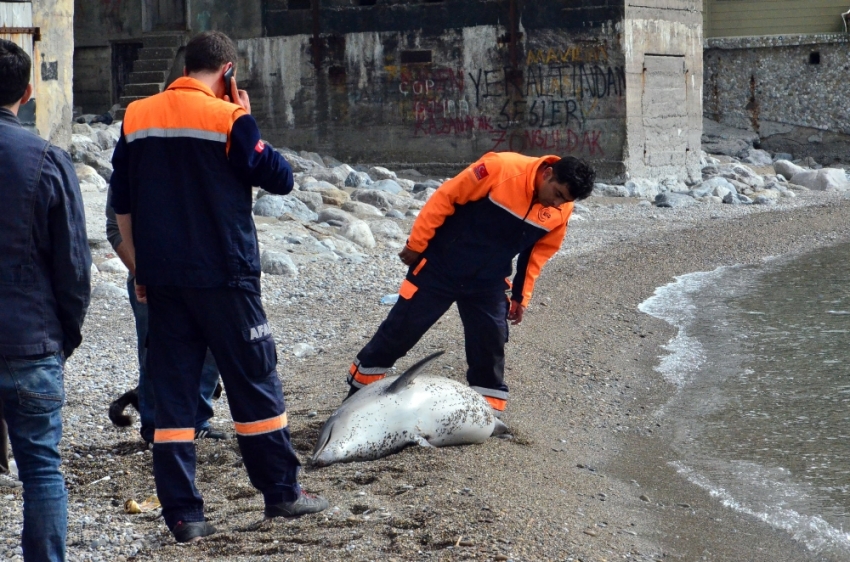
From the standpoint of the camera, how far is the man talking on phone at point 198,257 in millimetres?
3471

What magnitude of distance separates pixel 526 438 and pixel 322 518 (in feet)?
5.87

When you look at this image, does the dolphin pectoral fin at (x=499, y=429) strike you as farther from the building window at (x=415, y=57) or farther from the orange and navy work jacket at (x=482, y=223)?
the building window at (x=415, y=57)

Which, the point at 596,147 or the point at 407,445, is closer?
the point at 407,445

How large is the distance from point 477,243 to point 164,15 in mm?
17483

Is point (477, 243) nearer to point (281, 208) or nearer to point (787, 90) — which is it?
point (281, 208)

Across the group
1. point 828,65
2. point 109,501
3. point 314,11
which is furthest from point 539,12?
point 109,501

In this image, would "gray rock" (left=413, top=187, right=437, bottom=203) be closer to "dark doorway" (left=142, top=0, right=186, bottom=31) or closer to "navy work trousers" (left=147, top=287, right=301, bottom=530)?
"dark doorway" (left=142, top=0, right=186, bottom=31)

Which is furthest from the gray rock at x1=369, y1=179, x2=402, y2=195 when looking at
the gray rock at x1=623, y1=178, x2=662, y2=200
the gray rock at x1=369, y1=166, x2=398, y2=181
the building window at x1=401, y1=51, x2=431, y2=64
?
the gray rock at x1=623, y1=178, x2=662, y2=200

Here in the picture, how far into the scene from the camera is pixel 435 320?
5.02m

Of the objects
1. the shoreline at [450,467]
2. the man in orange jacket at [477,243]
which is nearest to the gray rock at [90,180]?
the shoreline at [450,467]

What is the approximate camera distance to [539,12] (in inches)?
693

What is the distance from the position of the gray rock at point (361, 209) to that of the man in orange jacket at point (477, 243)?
9.23 m

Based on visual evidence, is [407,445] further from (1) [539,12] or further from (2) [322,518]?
(1) [539,12]

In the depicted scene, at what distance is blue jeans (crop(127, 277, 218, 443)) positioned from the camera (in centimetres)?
462
